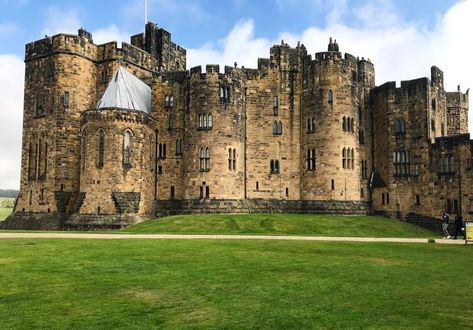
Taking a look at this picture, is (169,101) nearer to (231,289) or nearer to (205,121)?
(205,121)

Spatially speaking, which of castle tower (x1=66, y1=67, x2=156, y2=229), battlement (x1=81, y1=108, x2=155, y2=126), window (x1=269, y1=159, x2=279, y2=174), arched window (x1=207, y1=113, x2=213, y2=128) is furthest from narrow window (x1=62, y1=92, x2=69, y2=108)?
window (x1=269, y1=159, x2=279, y2=174)

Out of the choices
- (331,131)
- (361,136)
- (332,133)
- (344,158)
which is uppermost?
(331,131)

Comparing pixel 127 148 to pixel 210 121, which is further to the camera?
pixel 210 121

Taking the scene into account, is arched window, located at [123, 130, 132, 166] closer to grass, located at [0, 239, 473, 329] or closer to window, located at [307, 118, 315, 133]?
window, located at [307, 118, 315, 133]

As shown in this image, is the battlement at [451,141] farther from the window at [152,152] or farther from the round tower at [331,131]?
the window at [152,152]

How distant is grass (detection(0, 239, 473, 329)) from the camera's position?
9305 mm

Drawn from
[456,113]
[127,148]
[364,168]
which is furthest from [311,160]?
[456,113]

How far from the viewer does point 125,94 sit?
45.0m

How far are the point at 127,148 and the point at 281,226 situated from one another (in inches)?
660

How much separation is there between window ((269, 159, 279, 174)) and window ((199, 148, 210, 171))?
23.9 ft

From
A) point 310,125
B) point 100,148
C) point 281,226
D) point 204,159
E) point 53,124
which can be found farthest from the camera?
point 310,125

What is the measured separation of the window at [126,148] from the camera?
42.7 metres

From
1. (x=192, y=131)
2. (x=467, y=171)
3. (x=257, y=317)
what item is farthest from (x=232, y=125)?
(x=257, y=317)

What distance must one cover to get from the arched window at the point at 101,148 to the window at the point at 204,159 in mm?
9765
